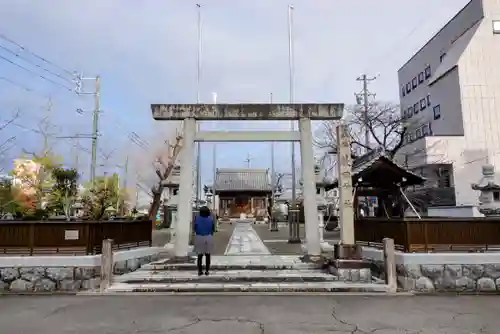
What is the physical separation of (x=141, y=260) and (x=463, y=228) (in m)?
9.23

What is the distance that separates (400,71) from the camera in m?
43.1

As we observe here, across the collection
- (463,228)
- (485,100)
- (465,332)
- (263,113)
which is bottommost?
(465,332)

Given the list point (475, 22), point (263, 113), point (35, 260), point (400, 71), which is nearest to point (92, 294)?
point (35, 260)

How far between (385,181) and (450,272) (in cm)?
872

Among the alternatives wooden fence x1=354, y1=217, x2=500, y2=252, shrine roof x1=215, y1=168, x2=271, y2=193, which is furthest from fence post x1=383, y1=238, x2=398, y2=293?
shrine roof x1=215, y1=168, x2=271, y2=193

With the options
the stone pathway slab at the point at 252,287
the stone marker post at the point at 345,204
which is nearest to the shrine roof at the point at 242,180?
the stone marker post at the point at 345,204

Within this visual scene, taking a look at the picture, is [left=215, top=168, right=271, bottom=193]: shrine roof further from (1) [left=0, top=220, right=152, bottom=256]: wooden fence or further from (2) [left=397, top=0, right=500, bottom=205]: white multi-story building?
(1) [left=0, top=220, right=152, bottom=256]: wooden fence

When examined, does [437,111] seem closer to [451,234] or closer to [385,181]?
[385,181]

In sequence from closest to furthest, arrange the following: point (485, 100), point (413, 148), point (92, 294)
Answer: point (92, 294) < point (485, 100) < point (413, 148)

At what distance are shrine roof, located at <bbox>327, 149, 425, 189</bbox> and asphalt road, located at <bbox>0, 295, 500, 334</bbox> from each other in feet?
26.6

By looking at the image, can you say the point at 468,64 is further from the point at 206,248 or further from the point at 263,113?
the point at 206,248

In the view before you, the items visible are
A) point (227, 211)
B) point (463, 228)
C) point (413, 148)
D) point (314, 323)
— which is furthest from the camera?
point (227, 211)

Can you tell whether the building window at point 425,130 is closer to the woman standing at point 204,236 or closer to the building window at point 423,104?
the building window at point 423,104

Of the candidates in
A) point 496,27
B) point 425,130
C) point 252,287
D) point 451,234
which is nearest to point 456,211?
point 425,130
